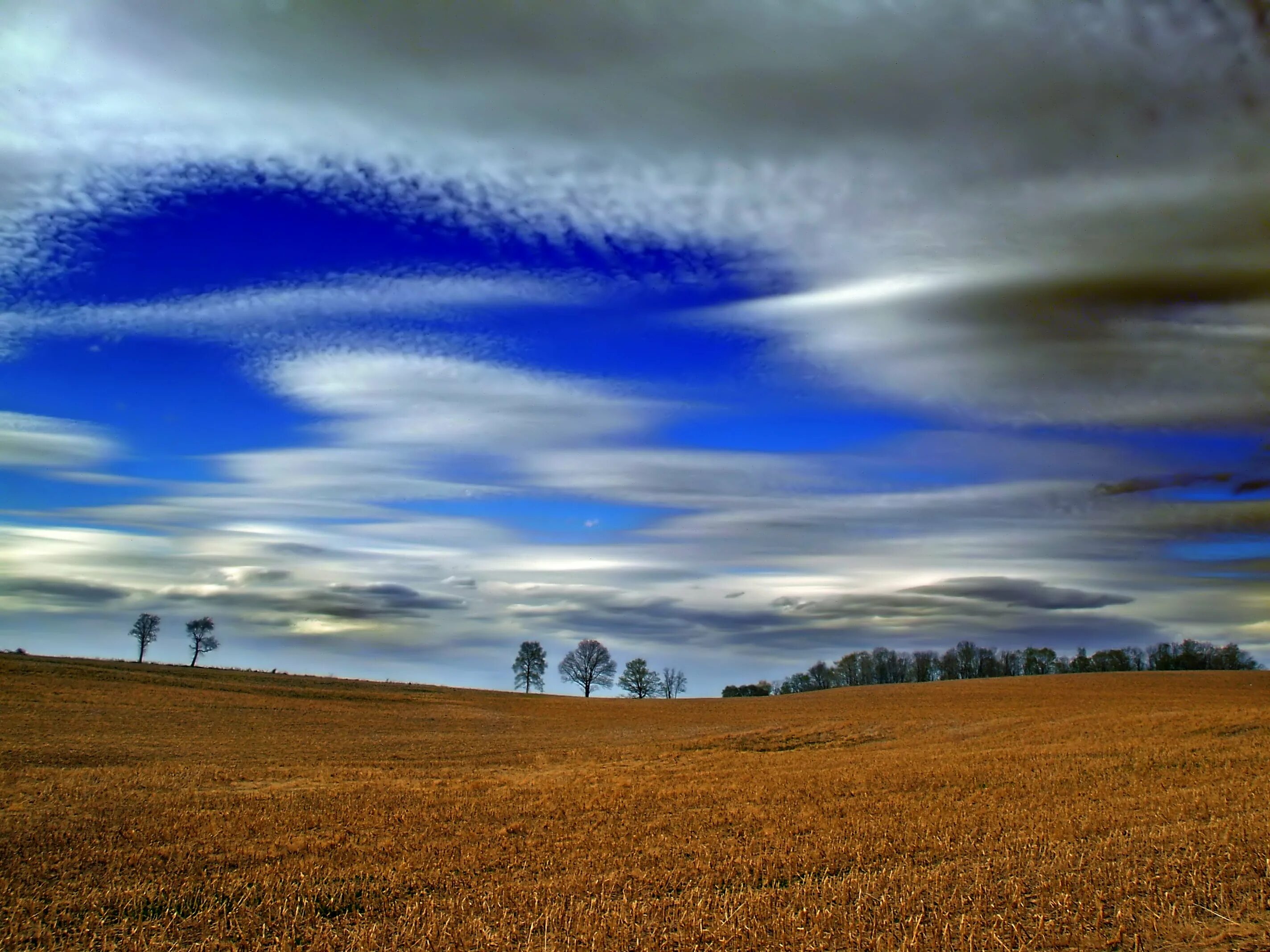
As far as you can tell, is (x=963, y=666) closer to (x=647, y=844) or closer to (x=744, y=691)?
(x=744, y=691)

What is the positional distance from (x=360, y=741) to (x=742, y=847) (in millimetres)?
31005

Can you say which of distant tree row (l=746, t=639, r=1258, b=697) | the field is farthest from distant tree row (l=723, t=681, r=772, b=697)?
the field

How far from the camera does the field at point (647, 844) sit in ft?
32.4

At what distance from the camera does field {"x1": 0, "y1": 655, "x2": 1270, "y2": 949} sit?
9875 millimetres

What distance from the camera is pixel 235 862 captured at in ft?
44.8

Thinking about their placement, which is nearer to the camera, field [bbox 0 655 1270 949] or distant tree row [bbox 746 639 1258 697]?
field [bbox 0 655 1270 949]

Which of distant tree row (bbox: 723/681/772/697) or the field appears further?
distant tree row (bbox: 723/681/772/697)

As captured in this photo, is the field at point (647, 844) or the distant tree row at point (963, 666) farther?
the distant tree row at point (963, 666)

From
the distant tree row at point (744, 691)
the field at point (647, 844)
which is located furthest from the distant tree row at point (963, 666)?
the field at point (647, 844)

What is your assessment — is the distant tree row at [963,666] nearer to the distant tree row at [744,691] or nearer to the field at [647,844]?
the distant tree row at [744,691]

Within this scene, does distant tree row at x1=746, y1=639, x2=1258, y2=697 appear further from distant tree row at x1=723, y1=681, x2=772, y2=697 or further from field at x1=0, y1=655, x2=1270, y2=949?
field at x1=0, y1=655, x2=1270, y2=949

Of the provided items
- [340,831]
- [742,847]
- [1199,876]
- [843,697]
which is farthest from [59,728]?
[843,697]

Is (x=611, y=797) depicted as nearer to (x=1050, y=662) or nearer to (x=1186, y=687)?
(x=1186, y=687)

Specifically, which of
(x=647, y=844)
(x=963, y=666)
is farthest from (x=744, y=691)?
(x=647, y=844)
